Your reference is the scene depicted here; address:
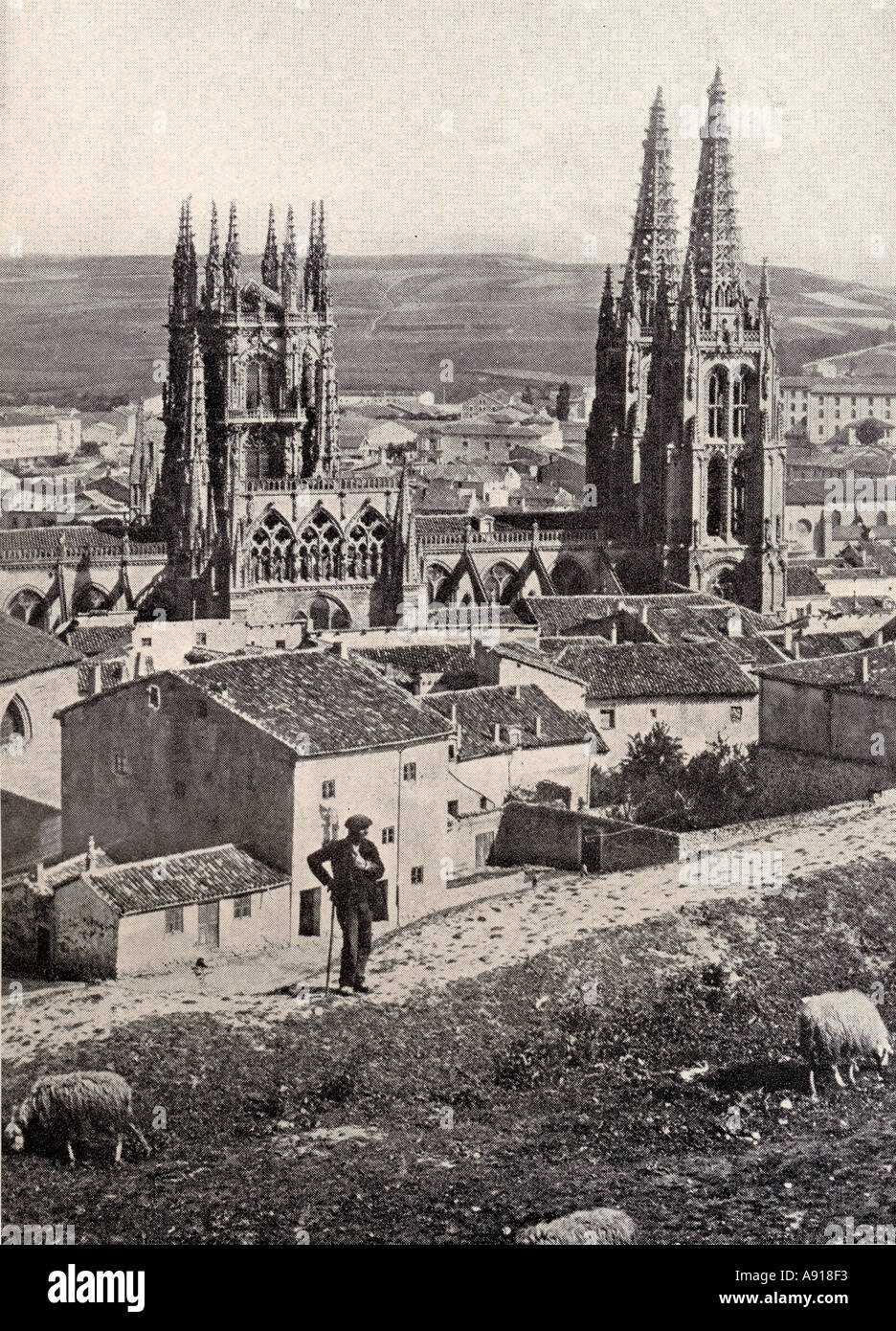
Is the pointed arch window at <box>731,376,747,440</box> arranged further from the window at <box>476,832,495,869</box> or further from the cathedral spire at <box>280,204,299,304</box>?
the window at <box>476,832,495,869</box>

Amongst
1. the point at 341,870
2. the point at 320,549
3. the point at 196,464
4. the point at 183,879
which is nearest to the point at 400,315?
the point at 196,464

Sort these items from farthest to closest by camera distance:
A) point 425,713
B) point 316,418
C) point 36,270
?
point 316,418 → point 425,713 → point 36,270

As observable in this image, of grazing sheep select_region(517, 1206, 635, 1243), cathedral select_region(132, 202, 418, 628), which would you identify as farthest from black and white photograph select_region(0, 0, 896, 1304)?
cathedral select_region(132, 202, 418, 628)

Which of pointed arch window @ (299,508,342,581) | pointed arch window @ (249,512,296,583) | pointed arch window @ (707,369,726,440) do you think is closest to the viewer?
pointed arch window @ (249,512,296,583)

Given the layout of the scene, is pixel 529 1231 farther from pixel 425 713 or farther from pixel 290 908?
pixel 425 713

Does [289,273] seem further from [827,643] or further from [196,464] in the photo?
[827,643]

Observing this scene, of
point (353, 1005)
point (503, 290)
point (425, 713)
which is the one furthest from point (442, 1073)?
point (503, 290)
